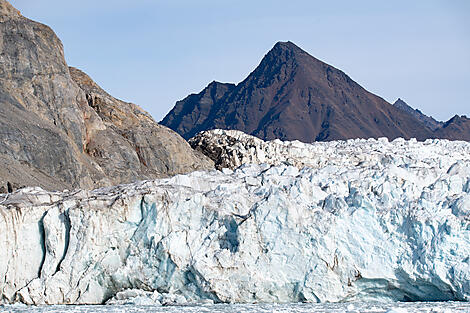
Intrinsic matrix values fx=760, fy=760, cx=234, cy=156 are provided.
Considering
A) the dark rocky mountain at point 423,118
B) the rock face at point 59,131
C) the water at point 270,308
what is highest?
the dark rocky mountain at point 423,118

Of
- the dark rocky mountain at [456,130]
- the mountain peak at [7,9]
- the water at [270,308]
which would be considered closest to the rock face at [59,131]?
the mountain peak at [7,9]

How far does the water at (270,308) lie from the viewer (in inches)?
741

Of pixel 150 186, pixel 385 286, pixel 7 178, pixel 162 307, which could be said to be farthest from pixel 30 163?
pixel 385 286

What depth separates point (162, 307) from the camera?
65.3ft

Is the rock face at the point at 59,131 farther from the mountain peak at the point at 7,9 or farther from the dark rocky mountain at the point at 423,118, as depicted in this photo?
the dark rocky mountain at the point at 423,118

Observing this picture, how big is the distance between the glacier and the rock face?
1021 centimetres

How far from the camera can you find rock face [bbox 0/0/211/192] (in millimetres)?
35375

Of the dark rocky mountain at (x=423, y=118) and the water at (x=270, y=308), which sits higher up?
the dark rocky mountain at (x=423, y=118)

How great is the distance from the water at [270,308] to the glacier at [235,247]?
2.65ft

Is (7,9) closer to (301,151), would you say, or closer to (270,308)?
(301,151)

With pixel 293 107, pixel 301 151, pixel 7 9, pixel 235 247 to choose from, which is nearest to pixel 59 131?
pixel 7 9

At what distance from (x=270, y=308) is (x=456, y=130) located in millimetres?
99301

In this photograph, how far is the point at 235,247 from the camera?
70.2 ft

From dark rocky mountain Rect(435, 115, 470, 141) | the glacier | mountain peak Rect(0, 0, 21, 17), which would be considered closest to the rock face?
mountain peak Rect(0, 0, 21, 17)
